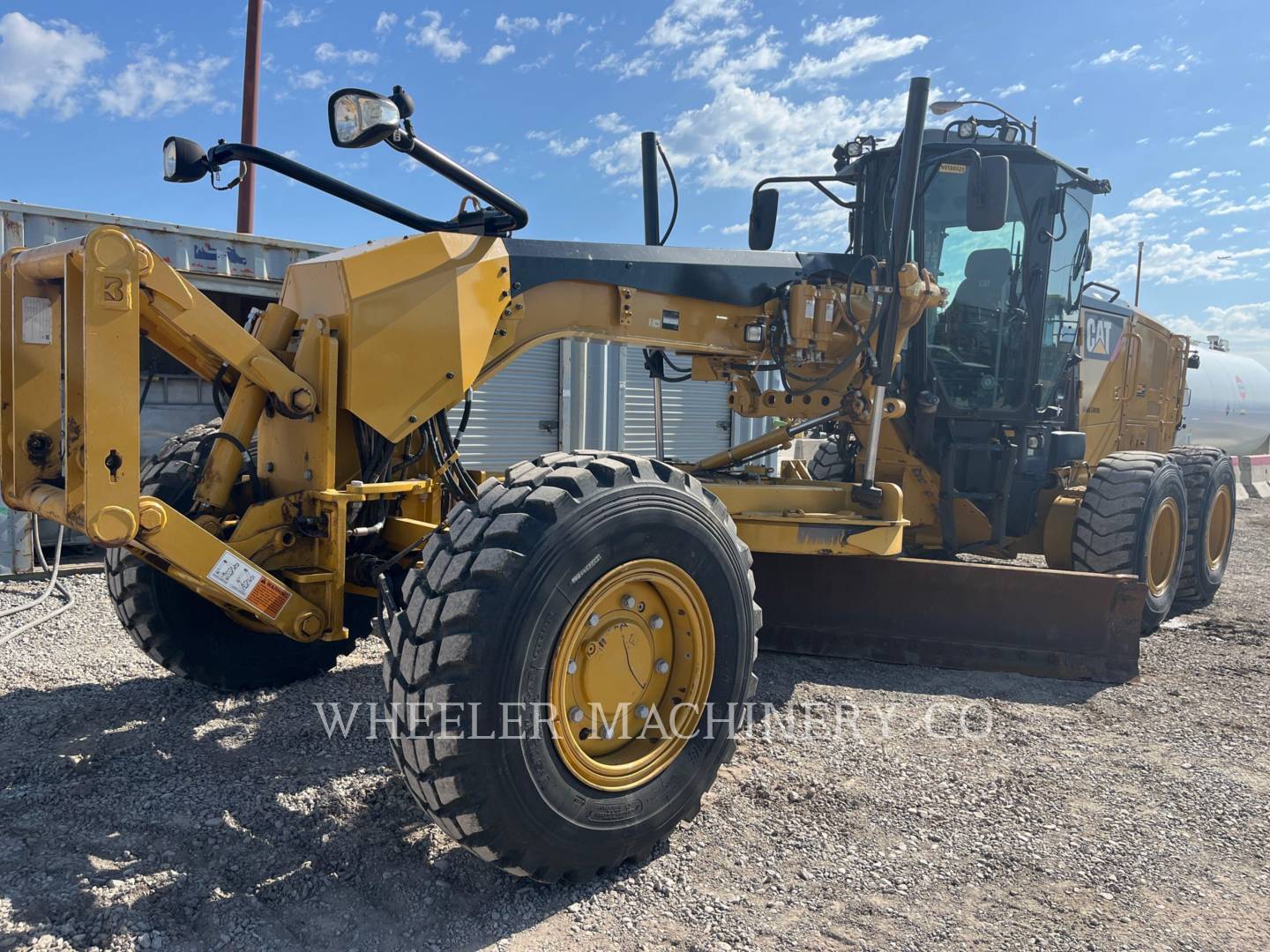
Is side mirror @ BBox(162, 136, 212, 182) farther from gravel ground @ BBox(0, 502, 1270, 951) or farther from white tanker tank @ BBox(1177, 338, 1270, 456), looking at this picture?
white tanker tank @ BBox(1177, 338, 1270, 456)

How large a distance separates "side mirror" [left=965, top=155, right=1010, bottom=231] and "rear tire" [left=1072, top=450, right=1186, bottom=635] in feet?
7.56

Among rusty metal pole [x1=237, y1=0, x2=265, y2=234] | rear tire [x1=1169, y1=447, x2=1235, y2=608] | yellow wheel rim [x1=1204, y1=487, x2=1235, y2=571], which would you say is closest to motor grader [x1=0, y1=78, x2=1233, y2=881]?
rear tire [x1=1169, y1=447, x2=1235, y2=608]

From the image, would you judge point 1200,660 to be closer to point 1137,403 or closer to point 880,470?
point 880,470

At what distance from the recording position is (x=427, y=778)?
2.63 meters

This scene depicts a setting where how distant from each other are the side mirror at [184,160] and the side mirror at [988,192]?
11.5 feet

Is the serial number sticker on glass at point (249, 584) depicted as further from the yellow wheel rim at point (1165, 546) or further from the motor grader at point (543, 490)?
the yellow wheel rim at point (1165, 546)

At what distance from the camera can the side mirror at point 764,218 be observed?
579 centimetres

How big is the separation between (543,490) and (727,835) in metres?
1.41

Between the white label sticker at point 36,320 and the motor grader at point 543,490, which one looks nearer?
the motor grader at point 543,490

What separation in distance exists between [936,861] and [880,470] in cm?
346

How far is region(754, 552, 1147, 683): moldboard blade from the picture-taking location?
4.97 meters

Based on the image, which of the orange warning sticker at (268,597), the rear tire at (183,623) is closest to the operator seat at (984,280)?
the rear tire at (183,623)

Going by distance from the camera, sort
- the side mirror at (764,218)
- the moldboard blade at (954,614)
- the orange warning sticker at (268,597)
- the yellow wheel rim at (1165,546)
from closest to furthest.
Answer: the orange warning sticker at (268,597) < the moldboard blade at (954,614) < the side mirror at (764,218) < the yellow wheel rim at (1165,546)

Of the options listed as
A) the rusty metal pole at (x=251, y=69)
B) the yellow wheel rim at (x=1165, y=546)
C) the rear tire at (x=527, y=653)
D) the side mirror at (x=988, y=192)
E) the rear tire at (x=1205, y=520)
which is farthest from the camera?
the rusty metal pole at (x=251, y=69)
